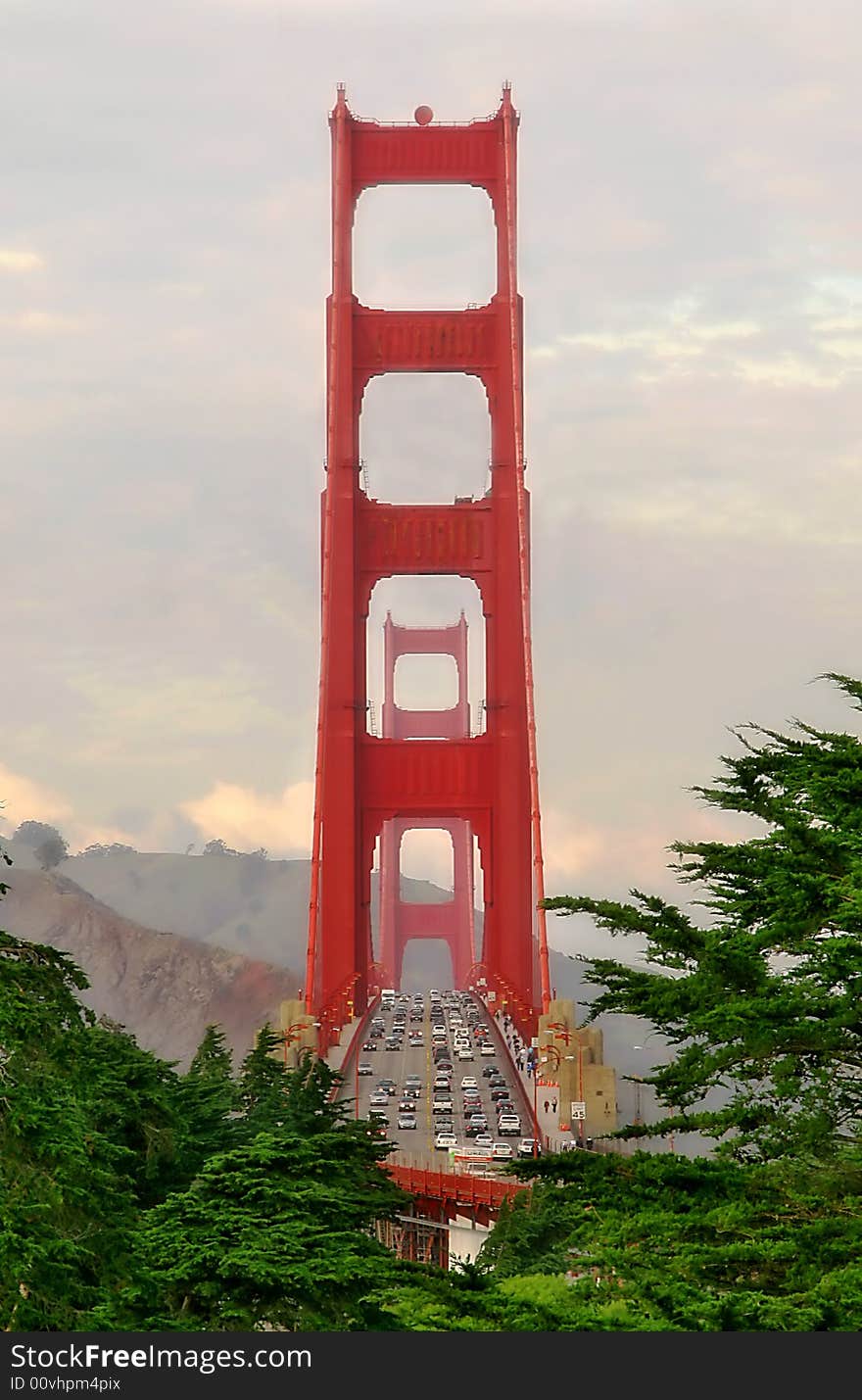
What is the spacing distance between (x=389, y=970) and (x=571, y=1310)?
90570 mm

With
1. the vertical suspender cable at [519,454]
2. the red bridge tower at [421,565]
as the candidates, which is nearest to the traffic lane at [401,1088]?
the red bridge tower at [421,565]

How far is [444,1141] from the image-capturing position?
129 ft

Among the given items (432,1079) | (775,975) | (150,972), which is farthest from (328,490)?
(150,972)

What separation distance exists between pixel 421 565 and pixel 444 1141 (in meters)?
18.9

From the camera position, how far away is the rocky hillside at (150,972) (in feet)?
508

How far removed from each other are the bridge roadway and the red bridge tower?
6.69ft

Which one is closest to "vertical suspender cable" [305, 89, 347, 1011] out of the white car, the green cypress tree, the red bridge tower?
the red bridge tower

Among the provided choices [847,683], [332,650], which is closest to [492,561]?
[332,650]

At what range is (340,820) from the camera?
52438 mm

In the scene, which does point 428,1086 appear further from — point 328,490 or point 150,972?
point 150,972

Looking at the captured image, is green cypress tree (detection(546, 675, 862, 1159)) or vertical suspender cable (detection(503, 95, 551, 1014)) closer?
green cypress tree (detection(546, 675, 862, 1159))

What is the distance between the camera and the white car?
39.2m

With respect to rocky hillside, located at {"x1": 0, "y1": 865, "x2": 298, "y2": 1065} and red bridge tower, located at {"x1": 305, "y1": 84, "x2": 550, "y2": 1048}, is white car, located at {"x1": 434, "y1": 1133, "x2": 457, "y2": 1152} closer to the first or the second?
red bridge tower, located at {"x1": 305, "y1": 84, "x2": 550, "y2": 1048}

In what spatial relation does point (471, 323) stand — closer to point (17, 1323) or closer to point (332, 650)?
point (332, 650)
